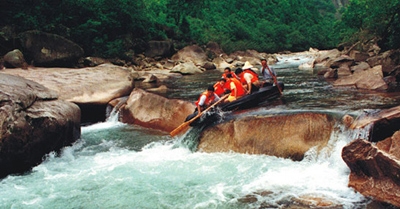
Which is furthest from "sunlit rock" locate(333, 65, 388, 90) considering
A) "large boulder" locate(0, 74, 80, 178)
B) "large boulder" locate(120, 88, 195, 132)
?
"large boulder" locate(0, 74, 80, 178)

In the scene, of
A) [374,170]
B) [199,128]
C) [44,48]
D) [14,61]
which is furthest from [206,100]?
[44,48]

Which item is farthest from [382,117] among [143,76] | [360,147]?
[143,76]

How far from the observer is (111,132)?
981 cm

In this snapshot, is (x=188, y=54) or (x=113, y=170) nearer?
(x=113, y=170)

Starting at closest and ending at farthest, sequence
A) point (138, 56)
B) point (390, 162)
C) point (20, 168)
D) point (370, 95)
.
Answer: point (390, 162), point (20, 168), point (370, 95), point (138, 56)

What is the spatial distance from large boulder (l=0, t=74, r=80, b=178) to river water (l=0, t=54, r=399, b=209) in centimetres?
25

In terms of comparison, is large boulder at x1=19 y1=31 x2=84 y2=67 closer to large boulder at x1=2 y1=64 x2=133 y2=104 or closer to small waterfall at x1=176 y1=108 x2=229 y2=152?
large boulder at x1=2 y1=64 x2=133 y2=104

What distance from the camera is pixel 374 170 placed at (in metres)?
4.94

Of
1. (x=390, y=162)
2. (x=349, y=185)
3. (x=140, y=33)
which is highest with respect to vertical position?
(x=140, y=33)

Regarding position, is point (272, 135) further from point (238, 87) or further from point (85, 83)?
point (85, 83)

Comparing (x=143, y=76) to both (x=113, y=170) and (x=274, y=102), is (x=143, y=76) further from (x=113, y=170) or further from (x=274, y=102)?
(x=113, y=170)

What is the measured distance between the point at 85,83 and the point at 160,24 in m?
20.6

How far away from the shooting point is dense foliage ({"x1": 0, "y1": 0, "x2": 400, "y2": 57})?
2008cm

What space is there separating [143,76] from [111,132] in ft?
31.7
